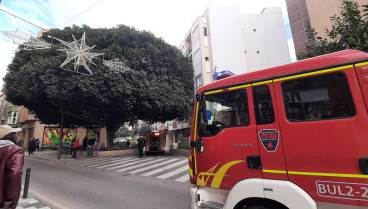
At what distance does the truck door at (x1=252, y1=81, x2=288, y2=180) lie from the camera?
263 cm

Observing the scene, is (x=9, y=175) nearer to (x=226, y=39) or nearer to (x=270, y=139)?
(x=270, y=139)

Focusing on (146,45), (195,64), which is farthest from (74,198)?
(195,64)

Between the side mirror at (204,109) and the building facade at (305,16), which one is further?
the building facade at (305,16)

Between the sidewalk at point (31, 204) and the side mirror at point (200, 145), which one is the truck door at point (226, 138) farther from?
the sidewalk at point (31, 204)

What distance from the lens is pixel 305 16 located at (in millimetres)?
16969

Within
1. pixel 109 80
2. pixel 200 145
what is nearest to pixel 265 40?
pixel 109 80

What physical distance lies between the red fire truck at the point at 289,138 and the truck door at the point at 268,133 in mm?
13

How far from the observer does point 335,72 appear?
2447mm

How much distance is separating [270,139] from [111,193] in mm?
5876

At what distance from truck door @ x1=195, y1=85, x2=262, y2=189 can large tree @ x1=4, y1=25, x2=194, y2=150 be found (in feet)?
37.8

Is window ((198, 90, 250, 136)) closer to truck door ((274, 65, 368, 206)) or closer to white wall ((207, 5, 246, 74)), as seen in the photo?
truck door ((274, 65, 368, 206))

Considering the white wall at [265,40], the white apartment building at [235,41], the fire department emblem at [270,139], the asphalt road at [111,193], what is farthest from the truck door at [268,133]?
the white wall at [265,40]

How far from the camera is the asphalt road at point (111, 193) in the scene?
5422 mm

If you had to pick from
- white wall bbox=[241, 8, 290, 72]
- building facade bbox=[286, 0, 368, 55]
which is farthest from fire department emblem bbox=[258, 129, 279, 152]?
white wall bbox=[241, 8, 290, 72]
